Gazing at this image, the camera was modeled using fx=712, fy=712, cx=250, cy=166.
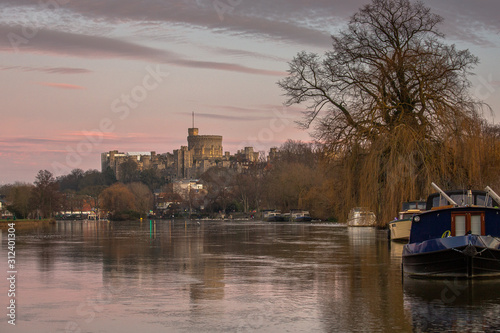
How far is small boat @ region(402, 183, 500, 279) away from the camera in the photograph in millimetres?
15898

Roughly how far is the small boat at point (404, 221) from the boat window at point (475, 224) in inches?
505

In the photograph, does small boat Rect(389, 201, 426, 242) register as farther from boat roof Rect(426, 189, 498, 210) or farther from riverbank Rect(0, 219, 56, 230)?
riverbank Rect(0, 219, 56, 230)

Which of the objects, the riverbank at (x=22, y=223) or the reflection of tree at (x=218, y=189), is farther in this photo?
the reflection of tree at (x=218, y=189)

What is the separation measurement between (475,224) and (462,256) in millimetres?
1325

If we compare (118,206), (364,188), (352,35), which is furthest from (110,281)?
(118,206)

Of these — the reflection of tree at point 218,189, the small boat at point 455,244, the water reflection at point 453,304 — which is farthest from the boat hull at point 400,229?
the reflection of tree at point 218,189

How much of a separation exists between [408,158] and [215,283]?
59.3 ft

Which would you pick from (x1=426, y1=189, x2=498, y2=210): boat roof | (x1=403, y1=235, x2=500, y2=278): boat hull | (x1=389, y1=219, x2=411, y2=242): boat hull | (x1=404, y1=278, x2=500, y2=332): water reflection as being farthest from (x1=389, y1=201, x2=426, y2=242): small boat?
(x1=404, y1=278, x2=500, y2=332): water reflection

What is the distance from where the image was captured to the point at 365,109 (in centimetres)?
3528

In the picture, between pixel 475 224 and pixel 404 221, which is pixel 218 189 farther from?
pixel 475 224

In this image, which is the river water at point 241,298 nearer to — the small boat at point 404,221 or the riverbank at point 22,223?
the small boat at point 404,221

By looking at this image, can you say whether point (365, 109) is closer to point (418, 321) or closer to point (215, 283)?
point (215, 283)

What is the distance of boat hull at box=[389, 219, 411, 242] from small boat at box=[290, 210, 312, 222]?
60.1m

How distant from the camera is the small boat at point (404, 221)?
30.3 m
